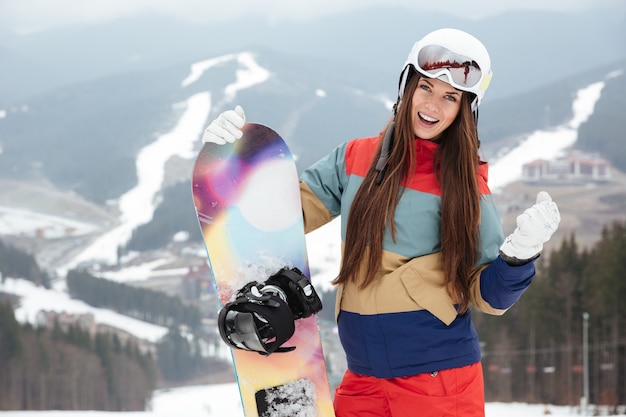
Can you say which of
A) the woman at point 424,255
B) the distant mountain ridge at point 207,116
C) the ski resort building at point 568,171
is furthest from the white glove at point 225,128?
the ski resort building at point 568,171

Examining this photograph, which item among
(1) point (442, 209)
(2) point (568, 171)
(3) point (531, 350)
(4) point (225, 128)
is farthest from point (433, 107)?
(2) point (568, 171)

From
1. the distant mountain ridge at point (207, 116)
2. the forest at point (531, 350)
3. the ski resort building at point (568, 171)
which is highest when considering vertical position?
the distant mountain ridge at point (207, 116)

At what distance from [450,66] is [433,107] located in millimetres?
106

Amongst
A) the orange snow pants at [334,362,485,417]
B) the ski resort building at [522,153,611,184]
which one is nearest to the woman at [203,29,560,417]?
the orange snow pants at [334,362,485,417]

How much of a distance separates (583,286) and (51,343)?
31.4 m

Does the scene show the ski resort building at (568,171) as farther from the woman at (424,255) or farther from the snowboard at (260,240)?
the woman at (424,255)

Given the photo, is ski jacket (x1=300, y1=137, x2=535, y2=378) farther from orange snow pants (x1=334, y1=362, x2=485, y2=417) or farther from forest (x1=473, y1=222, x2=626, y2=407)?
forest (x1=473, y1=222, x2=626, y2=407)

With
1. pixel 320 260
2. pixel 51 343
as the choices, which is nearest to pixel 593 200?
pixel 320 260

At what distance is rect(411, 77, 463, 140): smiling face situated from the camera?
1644 mm

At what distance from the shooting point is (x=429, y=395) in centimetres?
155

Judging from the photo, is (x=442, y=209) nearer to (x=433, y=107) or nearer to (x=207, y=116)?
(x=433, y=107)

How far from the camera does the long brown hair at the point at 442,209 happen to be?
5.15 feet

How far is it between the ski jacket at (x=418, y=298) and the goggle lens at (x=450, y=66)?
0.16 meters

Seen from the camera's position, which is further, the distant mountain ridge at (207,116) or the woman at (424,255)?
the distant mountain ridge at (207,116)
